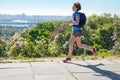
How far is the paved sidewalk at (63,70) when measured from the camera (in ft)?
20.8

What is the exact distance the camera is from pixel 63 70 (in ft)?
23.2

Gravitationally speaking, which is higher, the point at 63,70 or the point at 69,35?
the point at 63,70

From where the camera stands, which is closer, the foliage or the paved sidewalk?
the paved sidewalk

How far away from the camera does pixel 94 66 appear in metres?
7.63

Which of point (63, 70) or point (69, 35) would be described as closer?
point (63, 70)

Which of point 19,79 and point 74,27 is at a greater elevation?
point 74,27

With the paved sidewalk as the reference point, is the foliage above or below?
below

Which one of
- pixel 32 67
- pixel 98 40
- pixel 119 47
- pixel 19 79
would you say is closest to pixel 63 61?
pixel 32 67

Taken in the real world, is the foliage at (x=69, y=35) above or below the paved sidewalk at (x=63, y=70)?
below

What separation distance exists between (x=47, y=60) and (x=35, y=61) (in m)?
0.38

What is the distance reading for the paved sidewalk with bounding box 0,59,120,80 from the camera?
634 cm

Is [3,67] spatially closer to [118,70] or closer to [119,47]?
[118,70]

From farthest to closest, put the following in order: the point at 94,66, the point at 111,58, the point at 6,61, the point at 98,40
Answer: the point at 98,40 → the point at 111,58 → the point at 6,61 → the point at 94,66

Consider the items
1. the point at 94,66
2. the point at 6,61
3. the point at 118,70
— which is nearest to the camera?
the point at 118,70
